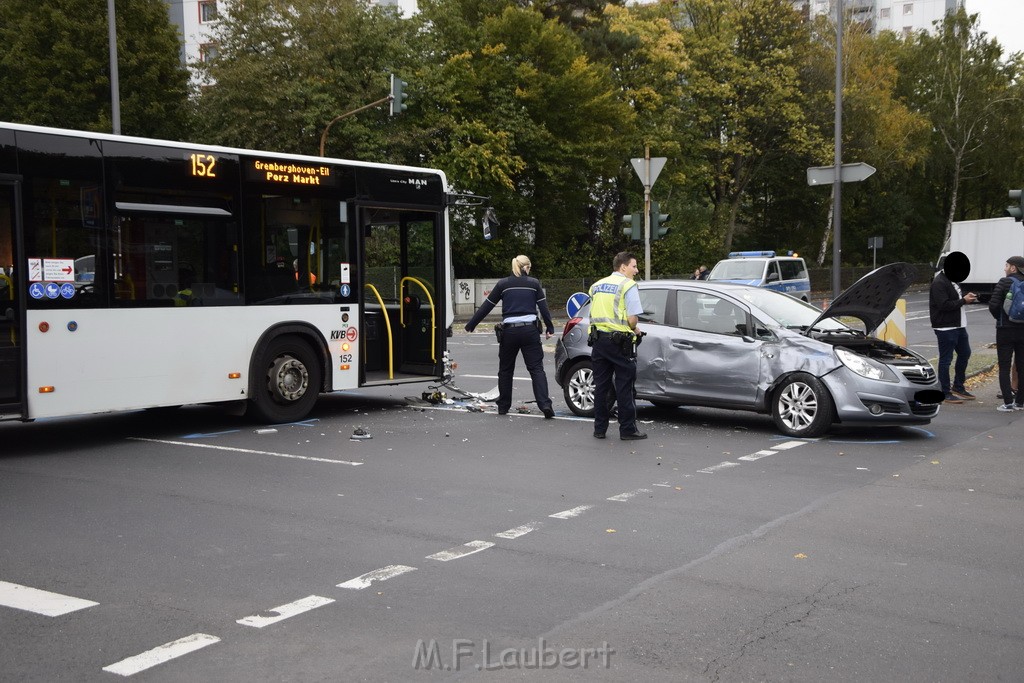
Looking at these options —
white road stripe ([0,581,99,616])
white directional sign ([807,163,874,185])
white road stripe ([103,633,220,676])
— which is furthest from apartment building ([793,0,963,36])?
white road stripe ([103,633,220,676])

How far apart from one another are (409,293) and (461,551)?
7.87 meters

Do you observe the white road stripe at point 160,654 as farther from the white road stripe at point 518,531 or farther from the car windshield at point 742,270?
the car windshield at point 742,270

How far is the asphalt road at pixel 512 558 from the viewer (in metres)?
4.64

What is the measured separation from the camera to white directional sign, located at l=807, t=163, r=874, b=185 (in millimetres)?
18562

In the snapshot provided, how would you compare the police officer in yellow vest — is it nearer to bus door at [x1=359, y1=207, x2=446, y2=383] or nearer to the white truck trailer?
bus door at [x1=359, y1=207, x2=446, y2=383]

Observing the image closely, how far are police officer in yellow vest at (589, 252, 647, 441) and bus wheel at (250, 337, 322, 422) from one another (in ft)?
11.2

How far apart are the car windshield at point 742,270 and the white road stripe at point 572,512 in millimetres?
23208

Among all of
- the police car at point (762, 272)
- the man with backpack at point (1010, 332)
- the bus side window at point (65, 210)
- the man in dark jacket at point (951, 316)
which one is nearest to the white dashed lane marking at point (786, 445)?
the man with backpack at point (1010, 332)

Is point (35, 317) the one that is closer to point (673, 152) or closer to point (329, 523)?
point (329, 523)

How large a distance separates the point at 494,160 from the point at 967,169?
127ft

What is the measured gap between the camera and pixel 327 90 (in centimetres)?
3731

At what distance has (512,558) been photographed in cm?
625

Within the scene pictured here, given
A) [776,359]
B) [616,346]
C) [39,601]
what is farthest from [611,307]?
[39,601]

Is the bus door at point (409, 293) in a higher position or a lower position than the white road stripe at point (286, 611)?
higher
